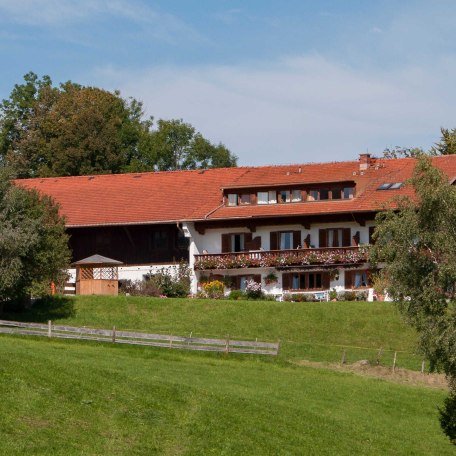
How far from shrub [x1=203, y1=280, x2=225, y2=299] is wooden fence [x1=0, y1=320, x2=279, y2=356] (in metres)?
15.6

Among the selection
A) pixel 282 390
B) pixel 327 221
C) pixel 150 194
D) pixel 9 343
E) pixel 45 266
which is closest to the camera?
pixel 282 390

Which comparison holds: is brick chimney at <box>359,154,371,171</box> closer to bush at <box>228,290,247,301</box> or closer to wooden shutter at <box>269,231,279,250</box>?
wooden shutter at <box>269,231,279,250</box>

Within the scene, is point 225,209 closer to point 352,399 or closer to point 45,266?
point 45,266

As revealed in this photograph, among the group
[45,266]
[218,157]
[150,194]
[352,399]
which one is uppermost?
[218,157]

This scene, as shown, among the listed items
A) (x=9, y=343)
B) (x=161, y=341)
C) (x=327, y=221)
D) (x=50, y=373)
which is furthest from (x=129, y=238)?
(x=50, y=373)

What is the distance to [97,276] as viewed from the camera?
67188 millimetres

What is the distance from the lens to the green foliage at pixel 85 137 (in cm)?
9731

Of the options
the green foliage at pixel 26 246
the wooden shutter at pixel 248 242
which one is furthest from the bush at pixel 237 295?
the green foliage at pixel 26 246

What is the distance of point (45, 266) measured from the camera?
59344 mm

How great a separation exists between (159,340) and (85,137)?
48643 mm

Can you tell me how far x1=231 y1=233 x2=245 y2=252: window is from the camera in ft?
230

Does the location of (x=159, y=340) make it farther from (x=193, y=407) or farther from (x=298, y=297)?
(x=193, y=407)

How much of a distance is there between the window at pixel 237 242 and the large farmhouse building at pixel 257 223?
0.06m

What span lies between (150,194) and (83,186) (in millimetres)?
5458
